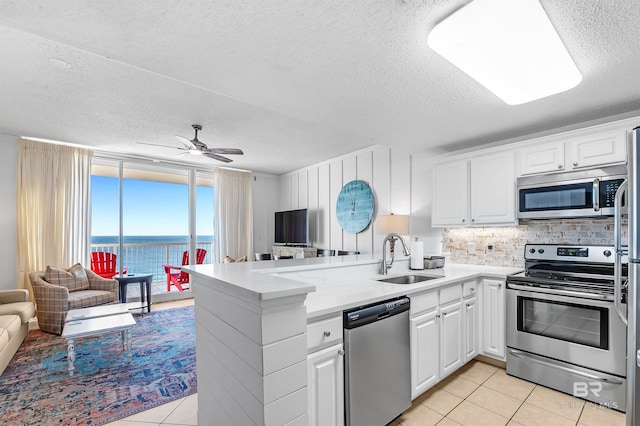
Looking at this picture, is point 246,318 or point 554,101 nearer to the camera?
point 246,318

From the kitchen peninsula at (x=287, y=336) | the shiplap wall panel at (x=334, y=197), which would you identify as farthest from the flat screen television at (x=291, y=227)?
the kitchen peninsula at (x=287, y=336)

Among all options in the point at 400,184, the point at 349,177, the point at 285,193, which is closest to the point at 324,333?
the point at 400,184

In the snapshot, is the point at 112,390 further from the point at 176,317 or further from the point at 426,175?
the point at 426,175

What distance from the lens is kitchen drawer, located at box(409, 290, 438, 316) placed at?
2.11 meters

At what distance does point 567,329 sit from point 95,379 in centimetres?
390

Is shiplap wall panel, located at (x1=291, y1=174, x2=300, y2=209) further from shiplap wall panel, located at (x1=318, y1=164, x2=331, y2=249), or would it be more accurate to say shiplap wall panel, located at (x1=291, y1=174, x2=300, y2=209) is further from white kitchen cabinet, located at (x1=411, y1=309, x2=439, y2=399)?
white kitchen cabinet, located at (x1=411, y1=309, x2=439, y2=399)

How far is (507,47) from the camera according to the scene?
1.61 m

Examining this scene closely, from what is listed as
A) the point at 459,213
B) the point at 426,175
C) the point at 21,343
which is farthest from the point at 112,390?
the point at 426,175

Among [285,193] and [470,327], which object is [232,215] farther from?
[470,327]

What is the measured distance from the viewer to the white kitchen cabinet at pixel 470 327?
2.66 meters

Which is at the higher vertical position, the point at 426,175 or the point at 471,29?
the point at 471,29

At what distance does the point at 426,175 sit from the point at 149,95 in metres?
3.31

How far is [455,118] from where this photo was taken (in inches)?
111

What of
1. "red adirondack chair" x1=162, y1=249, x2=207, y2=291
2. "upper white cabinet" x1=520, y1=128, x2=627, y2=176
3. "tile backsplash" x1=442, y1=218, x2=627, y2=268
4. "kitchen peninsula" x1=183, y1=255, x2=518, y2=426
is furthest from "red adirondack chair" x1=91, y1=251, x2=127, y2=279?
"upper white cabinet" x1=520, y1=128, x2=627, y2=176
